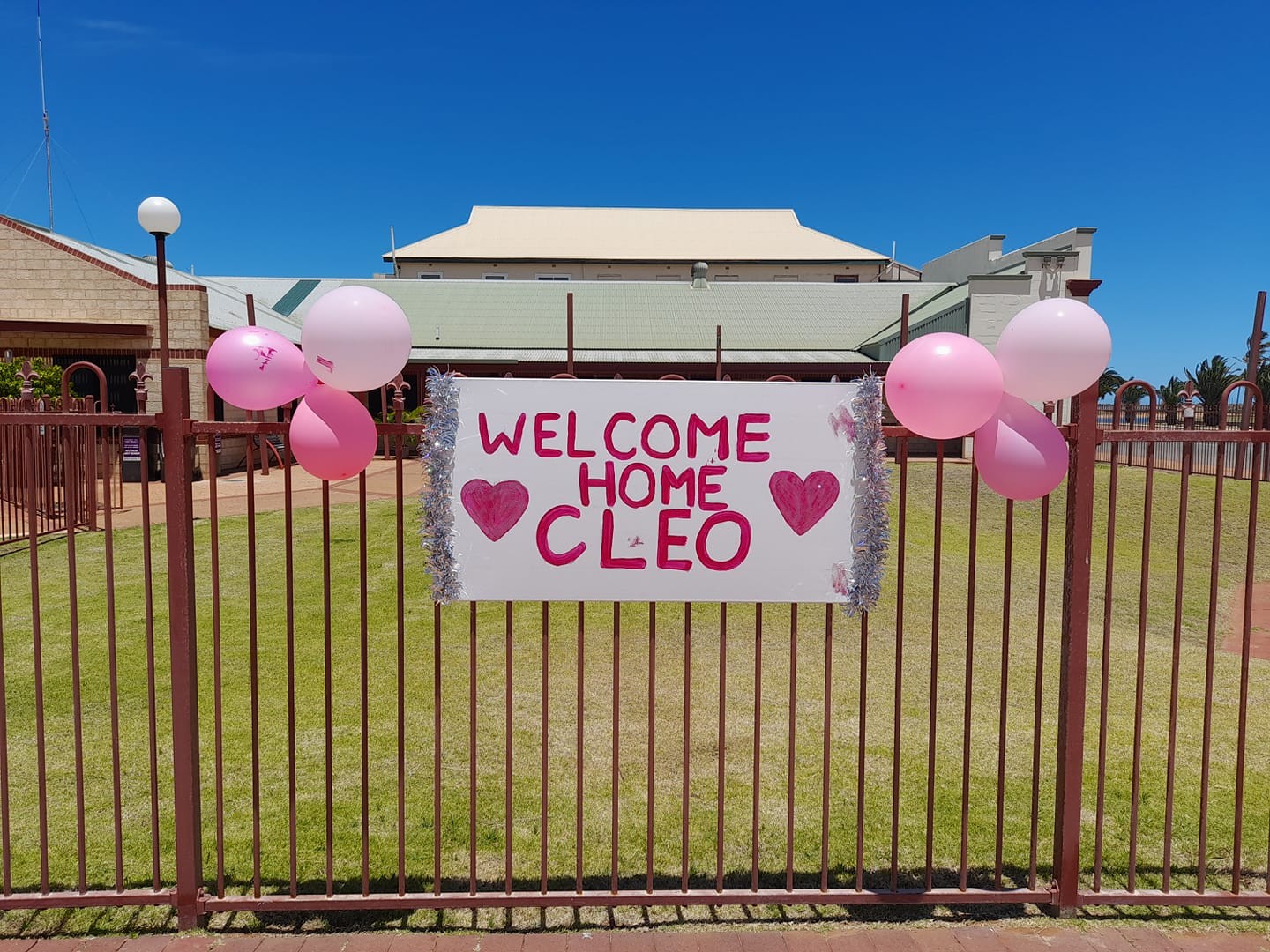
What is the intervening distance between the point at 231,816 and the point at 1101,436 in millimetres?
4471

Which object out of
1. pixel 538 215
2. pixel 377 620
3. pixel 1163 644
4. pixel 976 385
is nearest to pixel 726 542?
pixel 976 385

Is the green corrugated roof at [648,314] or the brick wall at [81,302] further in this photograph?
the green corrugated roof at [648,314]

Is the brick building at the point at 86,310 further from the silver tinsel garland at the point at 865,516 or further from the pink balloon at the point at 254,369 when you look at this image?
the silver tinsel garland at the point at 865,516

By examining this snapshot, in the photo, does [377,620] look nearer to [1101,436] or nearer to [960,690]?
[960,690]

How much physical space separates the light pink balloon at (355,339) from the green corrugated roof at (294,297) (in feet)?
94.3

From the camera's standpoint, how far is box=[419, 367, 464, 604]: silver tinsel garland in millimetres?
3041

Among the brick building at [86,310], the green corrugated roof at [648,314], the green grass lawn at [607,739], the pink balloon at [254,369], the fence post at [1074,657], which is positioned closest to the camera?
the pink balloon at [254,369]

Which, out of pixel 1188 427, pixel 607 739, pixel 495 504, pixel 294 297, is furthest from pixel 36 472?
pixel 294 297

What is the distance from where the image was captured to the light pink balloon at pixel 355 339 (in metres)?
2.82

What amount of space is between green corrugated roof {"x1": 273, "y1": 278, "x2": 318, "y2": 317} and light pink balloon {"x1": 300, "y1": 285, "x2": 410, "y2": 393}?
94.3 feet

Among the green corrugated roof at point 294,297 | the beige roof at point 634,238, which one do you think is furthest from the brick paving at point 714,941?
the beige roof at point 634,238

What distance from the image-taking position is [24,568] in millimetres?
9781

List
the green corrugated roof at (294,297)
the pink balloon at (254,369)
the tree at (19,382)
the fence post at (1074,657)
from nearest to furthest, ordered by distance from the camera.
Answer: the pink balloon at (254,369) < the fence post at (1074,657) < the tree at (19,382) < the green corrugated roof at (294,297)

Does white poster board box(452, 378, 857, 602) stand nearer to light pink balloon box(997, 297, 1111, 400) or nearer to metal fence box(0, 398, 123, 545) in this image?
light pink balloon box(997, 297, 1111, 400)
